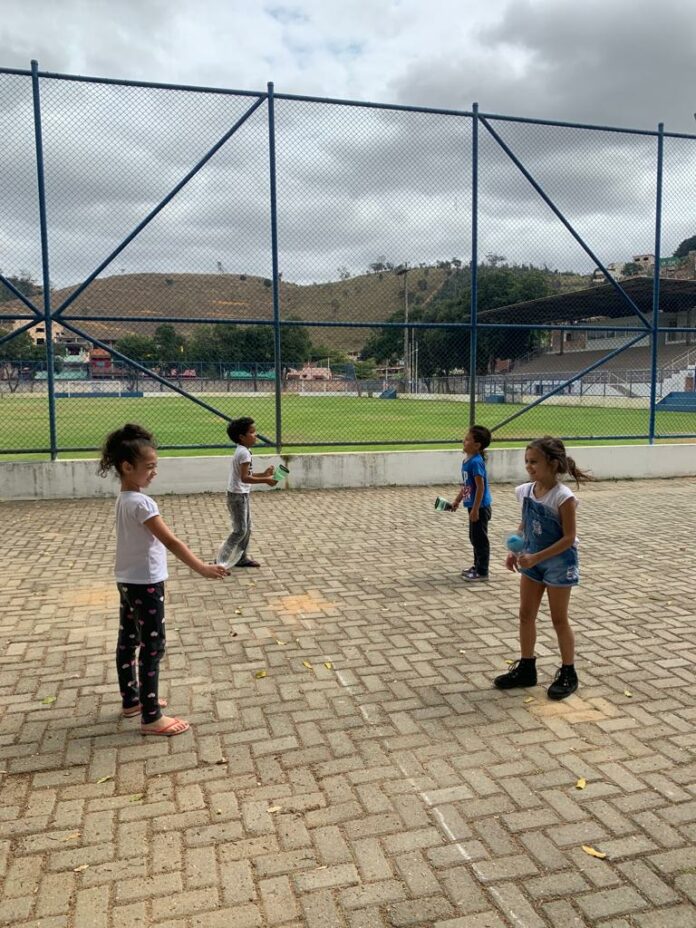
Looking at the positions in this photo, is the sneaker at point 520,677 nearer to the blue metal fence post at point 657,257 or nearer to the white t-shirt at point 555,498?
the white t-shirt at point 555,498

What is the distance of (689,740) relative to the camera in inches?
135

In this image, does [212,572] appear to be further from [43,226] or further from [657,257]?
[657,257]

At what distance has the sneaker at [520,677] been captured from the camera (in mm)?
4016

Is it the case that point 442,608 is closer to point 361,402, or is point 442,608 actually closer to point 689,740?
point 689,740

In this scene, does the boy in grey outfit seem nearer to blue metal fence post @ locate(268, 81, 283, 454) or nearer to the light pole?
blue metal fence post @ locate(268, 81, 283, 454)

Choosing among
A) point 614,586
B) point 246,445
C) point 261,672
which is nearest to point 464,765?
point 261,672

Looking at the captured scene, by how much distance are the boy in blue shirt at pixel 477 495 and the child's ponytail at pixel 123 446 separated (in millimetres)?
3204

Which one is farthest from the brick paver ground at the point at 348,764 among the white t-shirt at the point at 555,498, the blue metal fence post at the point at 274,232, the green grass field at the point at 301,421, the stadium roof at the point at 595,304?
the stadium roof at the point at 595,304

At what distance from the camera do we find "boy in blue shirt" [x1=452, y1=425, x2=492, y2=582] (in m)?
5.94

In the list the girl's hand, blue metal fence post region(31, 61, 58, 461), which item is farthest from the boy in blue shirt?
blue metal fence post region(31, 61, 58, 461)

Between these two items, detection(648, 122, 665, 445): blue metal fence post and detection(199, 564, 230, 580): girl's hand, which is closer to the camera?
detection(199, 564, 230, 580): girl's hand

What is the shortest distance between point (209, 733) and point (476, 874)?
153cm

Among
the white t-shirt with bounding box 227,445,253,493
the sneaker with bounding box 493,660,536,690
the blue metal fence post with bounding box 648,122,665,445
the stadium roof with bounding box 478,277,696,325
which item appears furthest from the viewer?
the stadium roof with bounding box 478,277,696,325

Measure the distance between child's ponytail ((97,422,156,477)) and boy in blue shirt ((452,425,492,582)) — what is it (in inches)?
126
